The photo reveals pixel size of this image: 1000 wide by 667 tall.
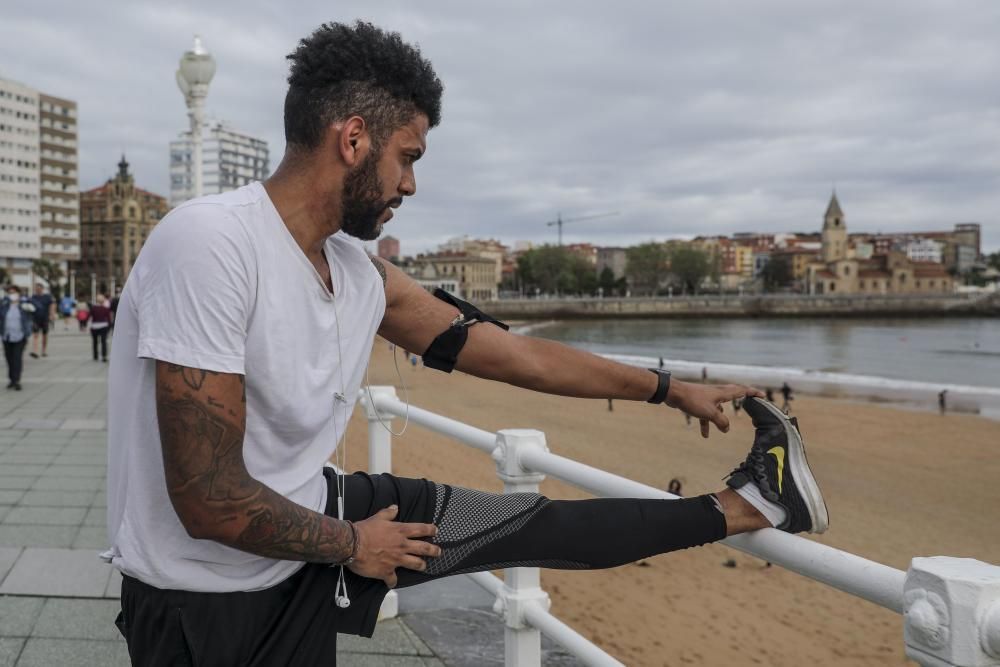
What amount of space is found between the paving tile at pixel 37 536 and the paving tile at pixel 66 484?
38.3 inches

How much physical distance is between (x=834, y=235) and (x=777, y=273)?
56.8 ft

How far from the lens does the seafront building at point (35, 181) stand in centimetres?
8994

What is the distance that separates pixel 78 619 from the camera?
3.09 metres

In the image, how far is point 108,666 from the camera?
8.87 feet

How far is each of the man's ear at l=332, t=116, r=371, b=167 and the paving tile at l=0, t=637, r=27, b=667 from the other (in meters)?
2.15

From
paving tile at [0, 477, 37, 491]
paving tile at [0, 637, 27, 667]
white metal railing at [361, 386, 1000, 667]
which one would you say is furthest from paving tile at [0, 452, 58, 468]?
white metal railing at [361, 386, 1000, 667]

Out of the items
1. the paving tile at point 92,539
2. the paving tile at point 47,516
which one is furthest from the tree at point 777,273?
the paving tile at point 92,539

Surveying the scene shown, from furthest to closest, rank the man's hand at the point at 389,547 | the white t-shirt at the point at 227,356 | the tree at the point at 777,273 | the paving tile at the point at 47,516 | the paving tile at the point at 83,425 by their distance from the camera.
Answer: the tree at the point at 777,273 < the paving tile at the point at 83,425 < the paving tile at the point at 47,516 < the man's hand at the point at 389,547 < the white t-shirt at the point at 227,356

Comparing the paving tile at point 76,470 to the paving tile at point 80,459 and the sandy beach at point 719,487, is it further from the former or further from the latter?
the sandy beach at point 719,487

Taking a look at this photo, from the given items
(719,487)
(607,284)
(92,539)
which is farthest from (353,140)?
(607,284)

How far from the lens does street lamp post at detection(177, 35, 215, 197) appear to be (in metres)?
12.2

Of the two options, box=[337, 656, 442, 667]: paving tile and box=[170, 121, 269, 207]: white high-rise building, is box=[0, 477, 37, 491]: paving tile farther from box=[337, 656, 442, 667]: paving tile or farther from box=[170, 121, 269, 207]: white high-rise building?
box=[170, 121, 269, 207]: white high-rise building

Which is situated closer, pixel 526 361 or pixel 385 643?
pixel 526 361

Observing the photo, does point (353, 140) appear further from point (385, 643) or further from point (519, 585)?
point (385, 643)
